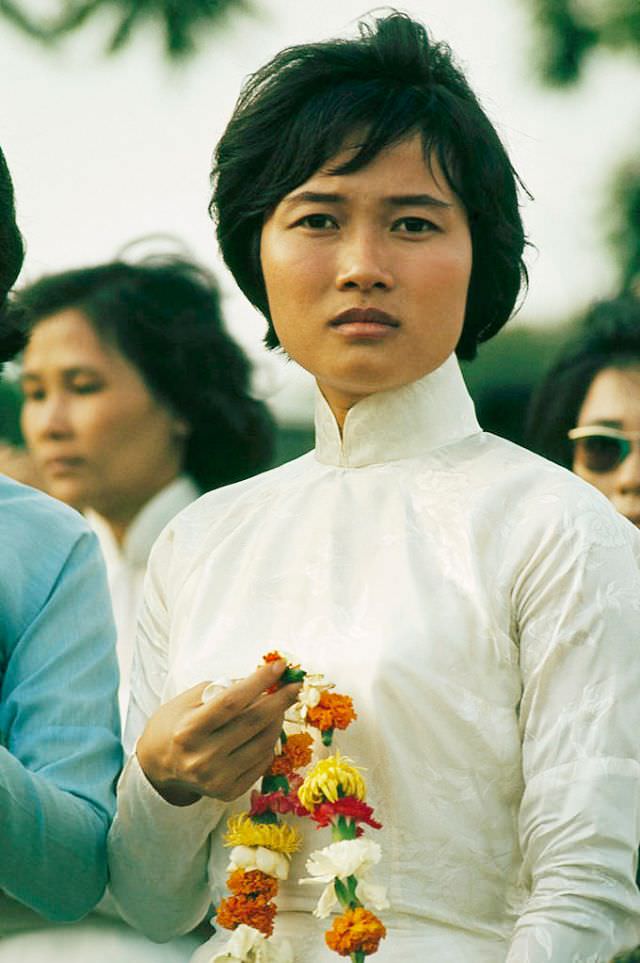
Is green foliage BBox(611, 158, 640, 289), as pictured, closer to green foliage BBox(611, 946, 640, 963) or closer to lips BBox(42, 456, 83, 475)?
lips BBox(42, 456, 83, 475)

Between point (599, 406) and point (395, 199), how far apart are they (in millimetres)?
1615

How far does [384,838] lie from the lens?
2.47 m

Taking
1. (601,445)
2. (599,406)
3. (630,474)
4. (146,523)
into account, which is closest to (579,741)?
(630,474)

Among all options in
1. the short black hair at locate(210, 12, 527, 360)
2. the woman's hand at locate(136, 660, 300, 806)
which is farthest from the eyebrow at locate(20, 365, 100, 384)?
the woman's hand at locate(136, 660, 300, 806)

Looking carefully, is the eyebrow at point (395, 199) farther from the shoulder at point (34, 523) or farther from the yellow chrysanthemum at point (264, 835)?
the yellow chrysanthemum at point (264, 835)

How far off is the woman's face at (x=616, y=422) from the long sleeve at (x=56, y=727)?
141 centimetres

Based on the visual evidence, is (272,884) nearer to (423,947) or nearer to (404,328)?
(423,947)

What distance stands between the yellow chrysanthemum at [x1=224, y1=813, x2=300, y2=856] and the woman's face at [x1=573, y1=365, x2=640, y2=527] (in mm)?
1481

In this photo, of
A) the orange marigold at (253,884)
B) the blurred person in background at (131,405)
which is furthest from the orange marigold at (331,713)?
the blurred person in background at (131,405)

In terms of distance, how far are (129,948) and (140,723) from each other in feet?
1.88

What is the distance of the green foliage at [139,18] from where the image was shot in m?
5.32

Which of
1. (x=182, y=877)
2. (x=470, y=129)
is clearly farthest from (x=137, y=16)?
(x=182, y=877)

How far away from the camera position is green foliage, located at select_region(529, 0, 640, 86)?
5566 mm

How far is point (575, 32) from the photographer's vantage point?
5613 millimetres
